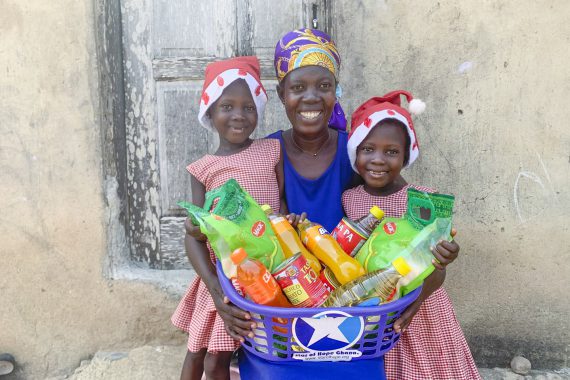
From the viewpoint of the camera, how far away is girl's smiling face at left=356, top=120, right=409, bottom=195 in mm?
2111

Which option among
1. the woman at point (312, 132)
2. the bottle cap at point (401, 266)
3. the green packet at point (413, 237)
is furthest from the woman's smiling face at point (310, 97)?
the bottle cap at point (401, 266)

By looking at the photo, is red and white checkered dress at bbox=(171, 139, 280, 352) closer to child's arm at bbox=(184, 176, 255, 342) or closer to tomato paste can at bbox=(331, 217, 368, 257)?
child's arm at bbox=(184, 176, 255, 342)

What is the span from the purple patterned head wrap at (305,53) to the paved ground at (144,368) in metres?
1.46

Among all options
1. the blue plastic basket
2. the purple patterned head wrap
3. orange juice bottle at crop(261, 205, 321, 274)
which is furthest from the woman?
the blue plastic basket

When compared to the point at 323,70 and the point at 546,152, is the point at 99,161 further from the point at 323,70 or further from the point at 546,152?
the point at 546,152

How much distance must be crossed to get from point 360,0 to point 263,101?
75cm

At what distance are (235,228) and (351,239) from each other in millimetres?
426

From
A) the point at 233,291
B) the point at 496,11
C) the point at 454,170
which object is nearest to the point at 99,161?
the point at 233,291

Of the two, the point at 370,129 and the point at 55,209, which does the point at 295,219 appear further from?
the point at 55,209

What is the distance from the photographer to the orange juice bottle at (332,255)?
5.72 ft

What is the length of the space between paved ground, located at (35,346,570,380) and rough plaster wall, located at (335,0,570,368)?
0.12m

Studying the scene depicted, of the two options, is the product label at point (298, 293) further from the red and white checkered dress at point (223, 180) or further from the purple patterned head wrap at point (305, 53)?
the purple patterned head wrap at point (305, 53)

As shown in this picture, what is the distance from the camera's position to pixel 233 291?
1.61 m

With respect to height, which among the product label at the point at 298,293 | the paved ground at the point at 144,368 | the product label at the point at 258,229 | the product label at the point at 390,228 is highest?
the product label at the point at 258,229
